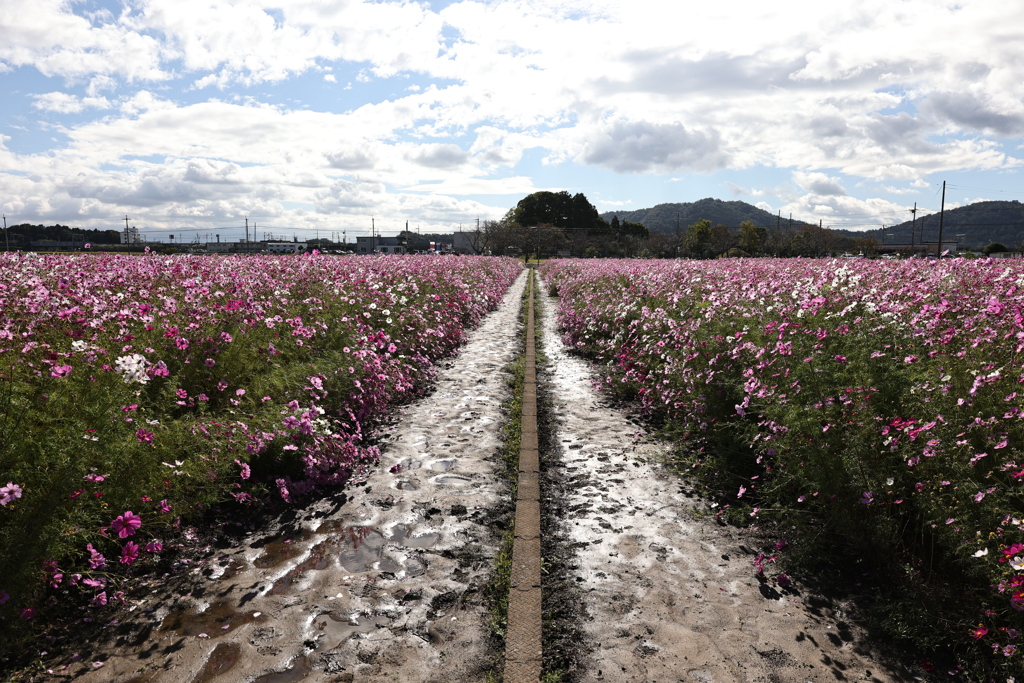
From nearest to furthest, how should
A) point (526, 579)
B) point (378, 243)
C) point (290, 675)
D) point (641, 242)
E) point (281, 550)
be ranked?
point (290, 675) < point (526, 579) < point (281, 550) < point (641, 242) < point (378, 243)

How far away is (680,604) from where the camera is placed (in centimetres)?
315

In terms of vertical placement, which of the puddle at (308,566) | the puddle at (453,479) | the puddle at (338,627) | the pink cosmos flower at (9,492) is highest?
the pink cosmos flower at (9,492)

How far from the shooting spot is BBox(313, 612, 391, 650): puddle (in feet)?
9.20

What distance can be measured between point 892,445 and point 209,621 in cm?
376

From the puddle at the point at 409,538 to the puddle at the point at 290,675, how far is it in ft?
3.94

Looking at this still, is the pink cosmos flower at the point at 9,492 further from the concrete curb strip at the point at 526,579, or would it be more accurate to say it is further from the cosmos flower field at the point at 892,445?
the cosmos flower field at the point at 892,445

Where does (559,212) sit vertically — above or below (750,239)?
above

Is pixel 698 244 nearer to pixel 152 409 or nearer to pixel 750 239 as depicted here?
pixel 750 239

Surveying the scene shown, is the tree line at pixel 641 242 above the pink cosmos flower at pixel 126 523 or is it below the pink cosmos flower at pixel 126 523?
above

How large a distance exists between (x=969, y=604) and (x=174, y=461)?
169 inches

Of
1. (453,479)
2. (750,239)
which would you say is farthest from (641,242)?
(453,479)

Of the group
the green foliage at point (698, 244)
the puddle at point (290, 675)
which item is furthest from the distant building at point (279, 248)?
the puddle at point (290, 675)

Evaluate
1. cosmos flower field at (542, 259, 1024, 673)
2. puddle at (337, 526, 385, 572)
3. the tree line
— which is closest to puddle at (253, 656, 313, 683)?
puddle at (337, 526, 385, 572)

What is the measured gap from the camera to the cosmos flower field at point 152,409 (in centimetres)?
285
